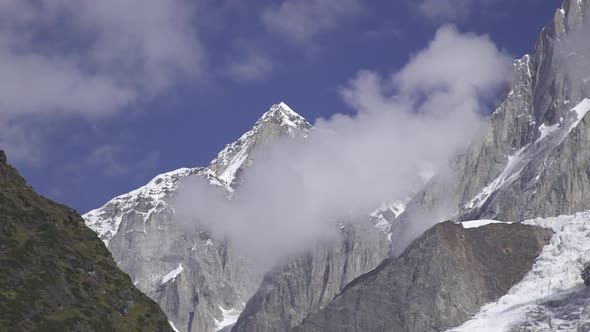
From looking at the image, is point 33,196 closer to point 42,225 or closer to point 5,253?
point 42,225

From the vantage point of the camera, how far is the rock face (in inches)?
5960

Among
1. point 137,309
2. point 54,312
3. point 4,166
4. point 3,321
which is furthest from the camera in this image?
point 4,166

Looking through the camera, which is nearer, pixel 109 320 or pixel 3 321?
pixel 3 321

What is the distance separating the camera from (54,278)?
158 meters

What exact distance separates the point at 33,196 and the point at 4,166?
6.26 m

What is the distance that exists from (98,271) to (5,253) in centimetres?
1632

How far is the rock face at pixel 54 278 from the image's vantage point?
497ft

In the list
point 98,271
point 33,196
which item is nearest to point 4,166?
point 33,196

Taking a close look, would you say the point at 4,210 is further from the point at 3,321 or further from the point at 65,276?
the point at 3,321

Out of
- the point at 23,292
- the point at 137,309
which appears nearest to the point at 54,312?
the point at 23,292

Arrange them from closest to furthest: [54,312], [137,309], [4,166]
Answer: [54,312], [137,309], [4,166]

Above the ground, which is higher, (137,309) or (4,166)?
(4,166)

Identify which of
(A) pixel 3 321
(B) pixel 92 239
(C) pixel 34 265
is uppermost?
(B) pixel 92 239

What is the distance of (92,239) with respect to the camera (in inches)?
7111
